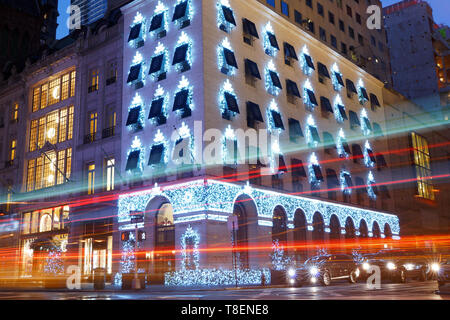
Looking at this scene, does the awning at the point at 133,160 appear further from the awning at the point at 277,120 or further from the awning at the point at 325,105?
the awning at the point at 325,105

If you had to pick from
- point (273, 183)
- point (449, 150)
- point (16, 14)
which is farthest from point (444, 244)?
point (16, 14)

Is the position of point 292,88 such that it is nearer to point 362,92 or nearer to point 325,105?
point 325,105

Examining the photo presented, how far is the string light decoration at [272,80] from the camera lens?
39531 millimetres

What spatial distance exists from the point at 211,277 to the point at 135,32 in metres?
20.2

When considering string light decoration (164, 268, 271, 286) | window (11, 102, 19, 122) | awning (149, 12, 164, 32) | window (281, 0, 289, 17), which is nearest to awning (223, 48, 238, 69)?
awning (149, 12, 164, 32)

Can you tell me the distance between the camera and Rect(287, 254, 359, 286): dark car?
78.1ft

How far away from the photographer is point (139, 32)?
37938mm

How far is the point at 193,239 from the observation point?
31.2 m

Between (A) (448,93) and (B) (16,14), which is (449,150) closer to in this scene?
(A) (448,93)

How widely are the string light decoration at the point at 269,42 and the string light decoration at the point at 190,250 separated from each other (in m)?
17.3

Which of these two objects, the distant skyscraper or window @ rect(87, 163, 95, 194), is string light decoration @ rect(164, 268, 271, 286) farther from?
the distant skyscraper

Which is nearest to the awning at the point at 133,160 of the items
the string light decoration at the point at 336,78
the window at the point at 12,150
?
the window at the point at 12,150

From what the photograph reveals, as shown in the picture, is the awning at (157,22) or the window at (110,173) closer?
the awning at (157,22)

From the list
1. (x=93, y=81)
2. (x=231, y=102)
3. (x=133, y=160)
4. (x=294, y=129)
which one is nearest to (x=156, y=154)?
(x=133, y=160)
